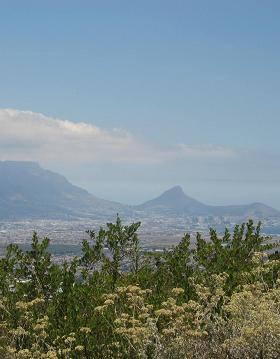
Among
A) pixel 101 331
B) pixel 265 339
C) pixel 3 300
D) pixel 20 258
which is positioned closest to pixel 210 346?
pixel 265 339

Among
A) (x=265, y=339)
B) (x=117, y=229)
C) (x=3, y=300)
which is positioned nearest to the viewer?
(x=265, y=339)

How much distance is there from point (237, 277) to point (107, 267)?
10077mm

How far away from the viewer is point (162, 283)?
23859 millimetres

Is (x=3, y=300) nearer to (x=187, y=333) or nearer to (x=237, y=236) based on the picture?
(x=187, y=333)

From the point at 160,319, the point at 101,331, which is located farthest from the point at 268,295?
the point at 101,331

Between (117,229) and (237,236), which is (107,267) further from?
(237,236)

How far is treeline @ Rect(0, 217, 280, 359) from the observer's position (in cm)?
1466

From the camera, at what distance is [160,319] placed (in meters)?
18.2

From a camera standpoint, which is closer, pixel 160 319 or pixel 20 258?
pixel 160 319

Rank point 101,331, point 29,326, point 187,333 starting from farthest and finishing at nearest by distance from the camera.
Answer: point 29,326
point 101,331
point 187,333

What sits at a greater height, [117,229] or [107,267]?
[117,229]

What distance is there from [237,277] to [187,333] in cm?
786

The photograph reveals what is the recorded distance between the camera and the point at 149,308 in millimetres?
17141

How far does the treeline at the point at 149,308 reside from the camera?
1466cm
